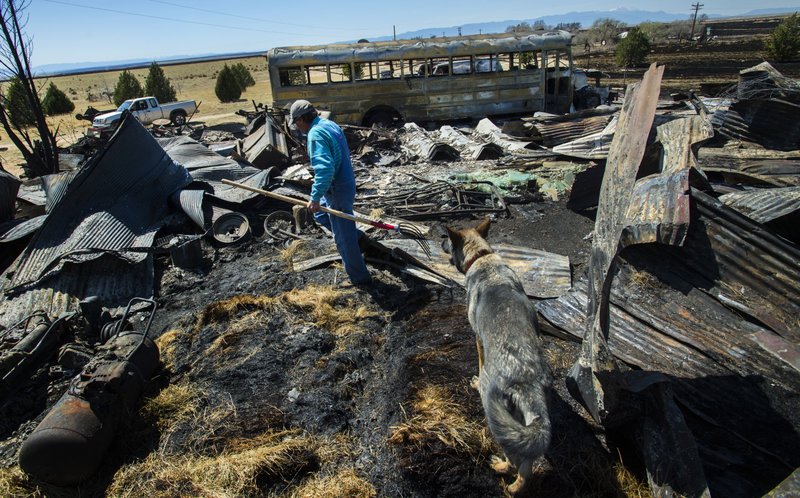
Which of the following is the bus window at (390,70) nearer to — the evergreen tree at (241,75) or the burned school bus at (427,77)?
the burned school bus at (427,77)

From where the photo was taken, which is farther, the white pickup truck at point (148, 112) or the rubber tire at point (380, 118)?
the white pickup truck at point (148, 112)

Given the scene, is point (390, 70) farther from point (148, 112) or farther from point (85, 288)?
point (148, 112)

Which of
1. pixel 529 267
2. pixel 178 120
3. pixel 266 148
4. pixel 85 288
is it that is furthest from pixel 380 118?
pixel 85 288

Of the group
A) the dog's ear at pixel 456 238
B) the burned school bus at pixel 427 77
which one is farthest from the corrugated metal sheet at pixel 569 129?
the dog's ear at pixel 456 238

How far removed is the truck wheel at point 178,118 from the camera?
61.9ft

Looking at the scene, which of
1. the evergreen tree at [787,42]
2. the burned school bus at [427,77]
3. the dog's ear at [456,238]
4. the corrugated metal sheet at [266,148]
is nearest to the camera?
the dog's ear at [456,238]

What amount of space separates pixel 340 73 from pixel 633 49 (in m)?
24.7

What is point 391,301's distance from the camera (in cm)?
528

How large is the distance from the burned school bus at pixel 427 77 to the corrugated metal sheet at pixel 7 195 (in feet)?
27.6

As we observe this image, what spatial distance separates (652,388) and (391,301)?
3.07 metres

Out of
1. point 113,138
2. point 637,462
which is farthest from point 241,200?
point 637,462

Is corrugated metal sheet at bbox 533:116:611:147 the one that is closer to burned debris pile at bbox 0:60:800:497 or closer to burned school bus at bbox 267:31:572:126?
burned school bus at bbox 267:31:572:126

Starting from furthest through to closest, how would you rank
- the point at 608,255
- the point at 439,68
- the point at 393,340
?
1. the point at 439,68
2. the point at 393,340
3. the point at 608,255

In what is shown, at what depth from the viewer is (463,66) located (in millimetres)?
15281
